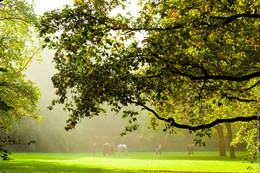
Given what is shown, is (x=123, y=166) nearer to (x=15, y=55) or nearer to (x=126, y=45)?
(x=15, y=55)

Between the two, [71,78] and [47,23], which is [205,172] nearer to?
[71,78]

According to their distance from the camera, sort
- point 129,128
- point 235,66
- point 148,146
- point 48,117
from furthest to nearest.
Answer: point 148,146 < point 48,117 < point 235,66 < point 129,128

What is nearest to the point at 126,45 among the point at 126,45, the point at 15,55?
the point at 126,45

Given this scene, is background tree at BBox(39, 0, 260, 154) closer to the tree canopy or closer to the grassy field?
the tree canopy

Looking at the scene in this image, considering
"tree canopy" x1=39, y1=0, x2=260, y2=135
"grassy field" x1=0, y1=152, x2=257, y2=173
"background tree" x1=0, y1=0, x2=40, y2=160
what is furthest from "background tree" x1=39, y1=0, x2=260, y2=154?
"background tree" x1=0, y1=0, x2=40, y2=160

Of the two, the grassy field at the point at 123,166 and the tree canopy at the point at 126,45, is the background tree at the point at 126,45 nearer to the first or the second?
the tree canopy at the point at 126,45

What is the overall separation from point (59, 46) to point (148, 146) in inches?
2585

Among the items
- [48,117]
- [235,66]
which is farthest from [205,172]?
[48,117]

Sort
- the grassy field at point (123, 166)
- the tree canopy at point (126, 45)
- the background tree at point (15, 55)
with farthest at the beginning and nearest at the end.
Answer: the background tree at point (15, 55) → the grassy field at point (123, 166) → the tree canopy at point (126, 45)

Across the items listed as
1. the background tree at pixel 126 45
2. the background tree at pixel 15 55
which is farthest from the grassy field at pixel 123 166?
the background tree at pixel 126 45

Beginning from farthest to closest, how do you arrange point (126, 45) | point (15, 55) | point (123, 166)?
point (123, 166)
point (15, 55)
point (126, 45)

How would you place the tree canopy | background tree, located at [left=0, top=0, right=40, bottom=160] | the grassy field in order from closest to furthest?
the tree canopy, the grassy field, background tree, located at [left=0, top=0, right=40, bottom=160]

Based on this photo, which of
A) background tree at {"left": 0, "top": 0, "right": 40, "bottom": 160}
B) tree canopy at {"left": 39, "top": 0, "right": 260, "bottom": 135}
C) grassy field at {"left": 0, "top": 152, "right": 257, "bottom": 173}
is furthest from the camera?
background tree at {"left": 0, "top": 0, "right": 40, "bottom": 160}

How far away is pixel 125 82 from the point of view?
10711mm
